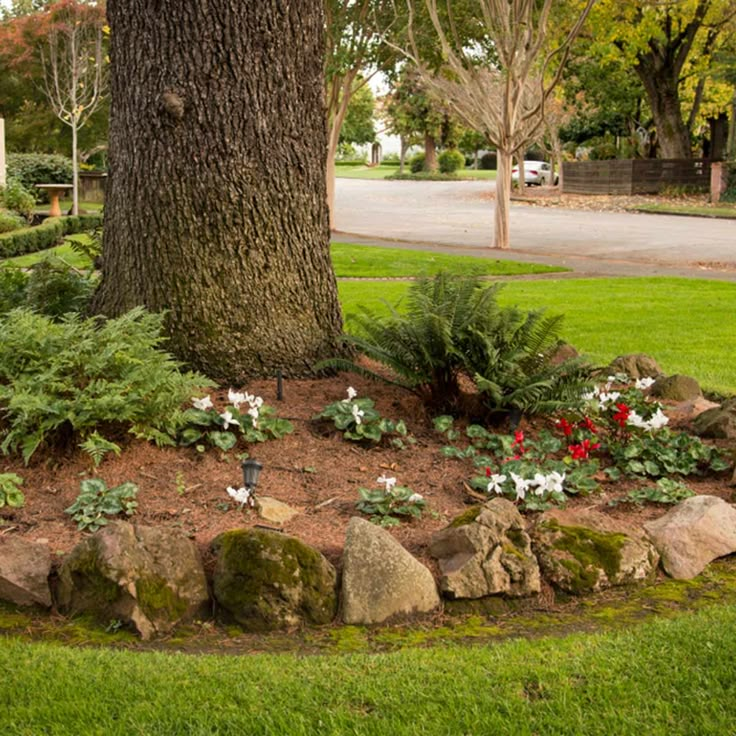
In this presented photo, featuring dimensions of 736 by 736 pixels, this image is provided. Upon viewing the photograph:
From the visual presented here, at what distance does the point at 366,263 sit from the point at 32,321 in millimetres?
11426

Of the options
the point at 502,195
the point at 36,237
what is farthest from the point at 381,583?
the point at 36,237

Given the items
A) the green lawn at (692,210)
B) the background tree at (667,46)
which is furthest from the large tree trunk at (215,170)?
the green lawn at (692,210)

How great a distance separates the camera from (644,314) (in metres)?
10.5

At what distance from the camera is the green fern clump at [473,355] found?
17.6 feet

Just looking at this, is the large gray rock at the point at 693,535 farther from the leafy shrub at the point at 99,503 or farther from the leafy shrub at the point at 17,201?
the leafy shrub at the point at 17,201

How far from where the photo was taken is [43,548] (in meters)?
3.95

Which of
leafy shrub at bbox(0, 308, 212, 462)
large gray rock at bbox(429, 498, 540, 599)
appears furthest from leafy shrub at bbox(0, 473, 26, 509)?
large gray rock at bbox(429, 498, 540, 599)

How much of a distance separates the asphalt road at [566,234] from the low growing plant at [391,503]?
37.7 feet

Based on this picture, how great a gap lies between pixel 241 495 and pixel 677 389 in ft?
10.4

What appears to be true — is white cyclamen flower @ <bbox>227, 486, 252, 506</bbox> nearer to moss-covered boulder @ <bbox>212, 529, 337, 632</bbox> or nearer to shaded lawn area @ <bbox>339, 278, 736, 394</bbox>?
moss-covered boulder @ <bbox>212, 529, 337, 632</bbox>

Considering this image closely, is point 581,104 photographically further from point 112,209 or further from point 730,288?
point 112,209

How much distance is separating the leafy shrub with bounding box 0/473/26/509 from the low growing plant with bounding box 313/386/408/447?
1540 millimetres

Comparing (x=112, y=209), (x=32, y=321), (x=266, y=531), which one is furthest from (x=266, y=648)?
(x=112, y=209)

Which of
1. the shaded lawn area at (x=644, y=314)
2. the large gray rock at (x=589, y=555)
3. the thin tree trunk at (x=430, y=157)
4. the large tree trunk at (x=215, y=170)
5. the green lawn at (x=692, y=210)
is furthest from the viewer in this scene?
the thin tree trunk at (x=430, y=157)
